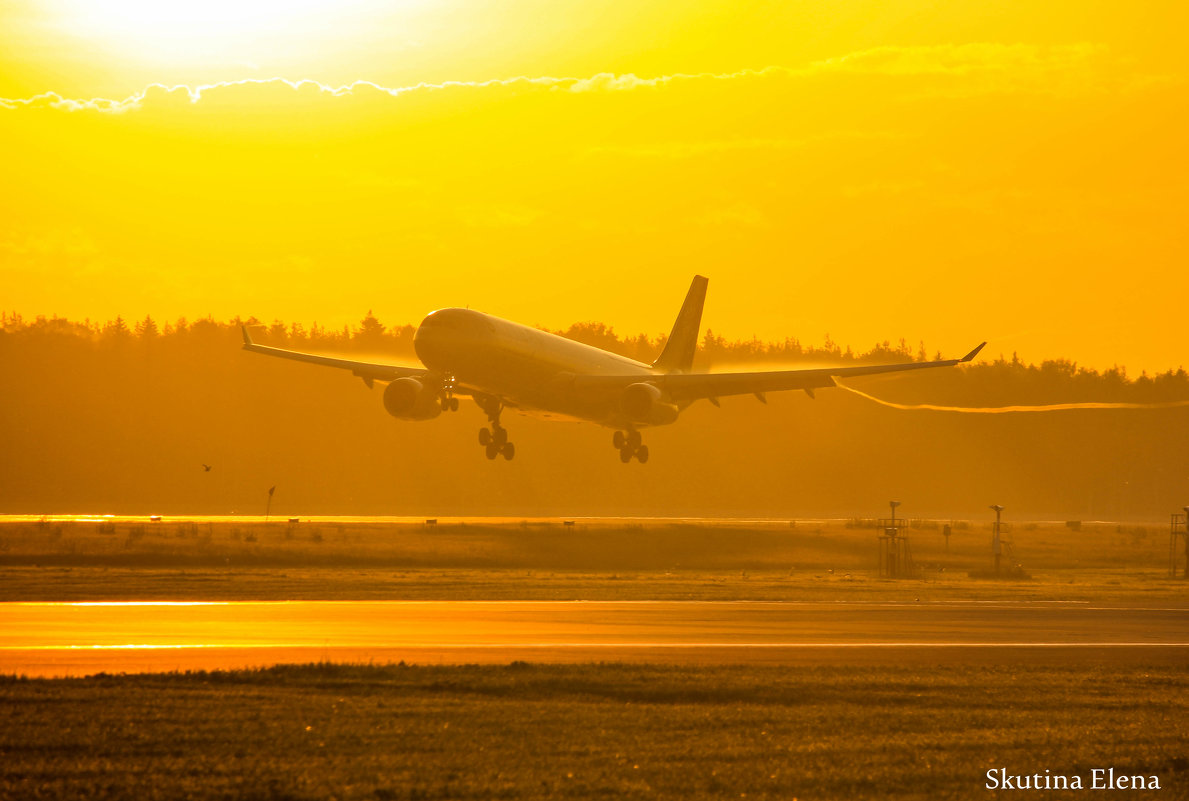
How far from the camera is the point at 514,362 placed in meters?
50.5

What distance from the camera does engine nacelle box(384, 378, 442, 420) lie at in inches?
2072

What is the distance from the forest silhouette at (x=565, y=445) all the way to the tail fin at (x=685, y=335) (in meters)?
82.1

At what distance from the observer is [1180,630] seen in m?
38.7

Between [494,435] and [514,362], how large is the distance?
22.6 feet

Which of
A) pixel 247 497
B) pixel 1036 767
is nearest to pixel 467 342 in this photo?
pixel 1036 767

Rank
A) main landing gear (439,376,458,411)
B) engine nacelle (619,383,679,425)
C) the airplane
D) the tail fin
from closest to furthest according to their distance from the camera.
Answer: the airplane, main landing gear (439,376,458,411), engine nacelle (619,383,679,425), the tail fin

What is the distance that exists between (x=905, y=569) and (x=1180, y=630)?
100 ft

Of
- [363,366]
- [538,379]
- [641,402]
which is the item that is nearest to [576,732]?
[538,379]

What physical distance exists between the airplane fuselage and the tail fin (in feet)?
48.0

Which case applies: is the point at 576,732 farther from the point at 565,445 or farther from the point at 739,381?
the point at 565,445

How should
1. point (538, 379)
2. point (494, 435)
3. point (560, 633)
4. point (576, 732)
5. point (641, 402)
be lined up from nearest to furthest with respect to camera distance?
1. point (576, 732)
2. point (560, 633)
3. point (538, 379)
4. point (641, 402)
5. point (494, 435)

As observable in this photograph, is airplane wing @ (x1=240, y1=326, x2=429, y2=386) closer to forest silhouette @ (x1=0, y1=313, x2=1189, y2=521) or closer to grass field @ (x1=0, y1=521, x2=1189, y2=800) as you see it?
grass field @ (x1=0, y1=521, x2=1189, y2=800)

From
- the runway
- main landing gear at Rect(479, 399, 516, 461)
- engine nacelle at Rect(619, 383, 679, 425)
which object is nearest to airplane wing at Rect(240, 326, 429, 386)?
main landing gear at Rect(479, 399, 516, 461)

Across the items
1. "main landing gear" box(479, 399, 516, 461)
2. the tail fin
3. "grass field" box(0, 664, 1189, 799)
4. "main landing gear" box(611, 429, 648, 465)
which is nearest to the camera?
"grass field" box(0, 664, 1189, 799)
